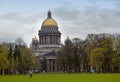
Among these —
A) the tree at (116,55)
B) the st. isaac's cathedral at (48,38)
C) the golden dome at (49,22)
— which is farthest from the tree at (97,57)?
the golden dome at (49,22)

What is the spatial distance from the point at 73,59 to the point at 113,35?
13935mm

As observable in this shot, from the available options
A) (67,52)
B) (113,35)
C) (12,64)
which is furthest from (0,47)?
(113,35)

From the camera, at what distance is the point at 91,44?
98.5 metres

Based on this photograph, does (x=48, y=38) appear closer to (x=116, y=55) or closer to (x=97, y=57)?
(x=97, y=57)

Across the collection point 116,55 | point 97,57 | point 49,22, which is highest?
point 49,22

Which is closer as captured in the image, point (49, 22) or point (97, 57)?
point (97, 57)

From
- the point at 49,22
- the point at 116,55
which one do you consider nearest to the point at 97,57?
the point at 116,55

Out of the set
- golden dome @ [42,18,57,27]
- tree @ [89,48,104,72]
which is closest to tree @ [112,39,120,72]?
tree @ [89,48,104,72]

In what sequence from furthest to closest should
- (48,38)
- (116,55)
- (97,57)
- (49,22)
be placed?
1. (48,38)
2. (49,22)
3. (97,57)
4. (116,55)

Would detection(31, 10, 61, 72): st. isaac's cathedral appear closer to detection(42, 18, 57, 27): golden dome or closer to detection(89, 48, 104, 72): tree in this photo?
detection(42, 18, 57, 27): golden dome

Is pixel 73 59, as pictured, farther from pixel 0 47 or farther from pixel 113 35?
pixel 0 47

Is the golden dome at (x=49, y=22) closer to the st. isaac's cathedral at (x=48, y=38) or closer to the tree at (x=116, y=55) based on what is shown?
the st. isaac's cathedral at (x=48, y=38)

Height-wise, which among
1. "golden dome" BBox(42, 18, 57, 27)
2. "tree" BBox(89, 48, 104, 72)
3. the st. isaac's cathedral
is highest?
"golden dome" BBox(42, 18, 57, 27)

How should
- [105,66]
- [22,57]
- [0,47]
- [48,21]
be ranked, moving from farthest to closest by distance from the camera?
[48,21], [22,57], [105,66], [0,47]
